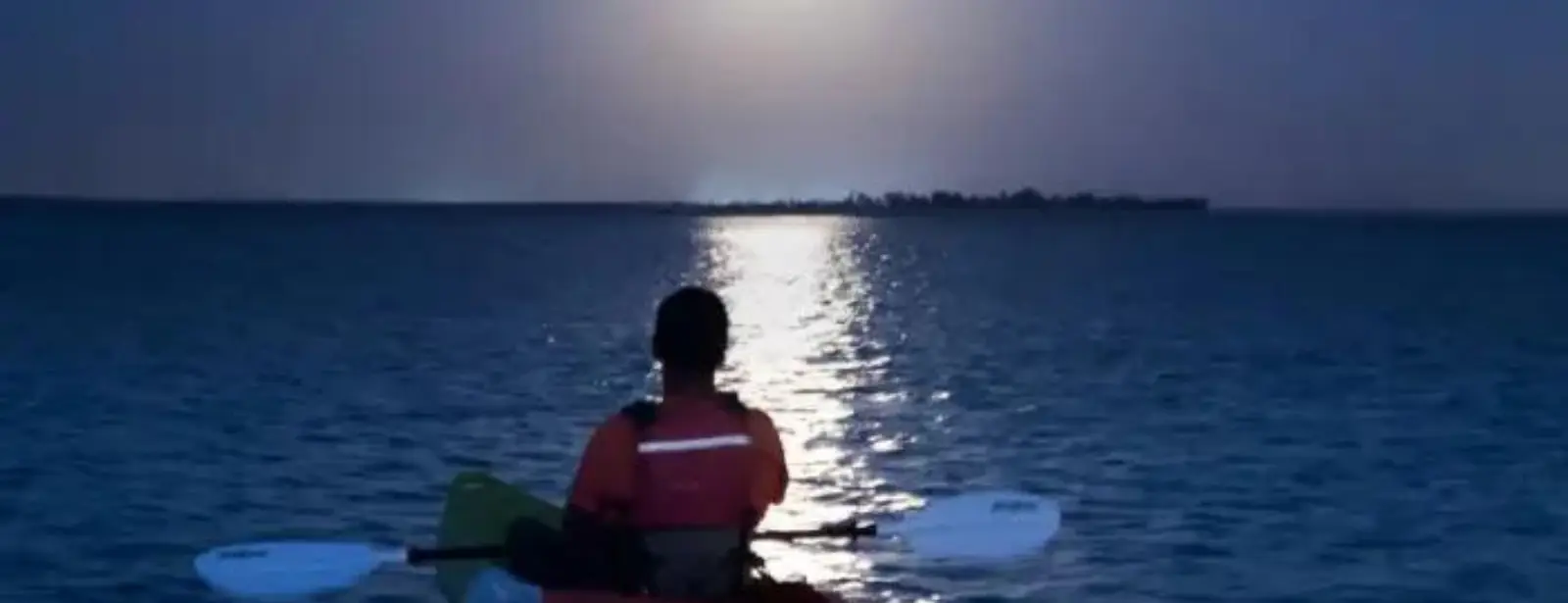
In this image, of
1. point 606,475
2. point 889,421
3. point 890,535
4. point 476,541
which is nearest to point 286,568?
point 476,541

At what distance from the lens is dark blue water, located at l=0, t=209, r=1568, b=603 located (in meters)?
18.4

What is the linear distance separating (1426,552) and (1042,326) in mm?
36207

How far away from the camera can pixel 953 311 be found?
6431 cm

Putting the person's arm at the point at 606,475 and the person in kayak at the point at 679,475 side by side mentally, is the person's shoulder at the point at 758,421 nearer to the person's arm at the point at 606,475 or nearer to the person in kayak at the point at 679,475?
the person in kayak at the point at 679,475

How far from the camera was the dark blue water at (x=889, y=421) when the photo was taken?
1838cm

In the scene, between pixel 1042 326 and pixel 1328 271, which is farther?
pixel 1328 271

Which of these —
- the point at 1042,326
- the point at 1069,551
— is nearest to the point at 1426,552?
the point at 1069,551

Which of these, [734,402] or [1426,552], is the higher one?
[734,402]

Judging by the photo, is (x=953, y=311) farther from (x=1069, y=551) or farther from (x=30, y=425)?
(x=1069, y=551)

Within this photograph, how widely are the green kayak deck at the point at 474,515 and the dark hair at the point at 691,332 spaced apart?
2222mm

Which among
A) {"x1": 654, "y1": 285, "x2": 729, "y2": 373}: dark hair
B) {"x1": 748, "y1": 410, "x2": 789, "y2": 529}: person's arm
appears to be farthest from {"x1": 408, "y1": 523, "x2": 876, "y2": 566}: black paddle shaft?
{"x1": 654, "y1": 285, "x2": 729, "y2": 373}: dark hair

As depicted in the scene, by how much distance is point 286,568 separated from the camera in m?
10.4

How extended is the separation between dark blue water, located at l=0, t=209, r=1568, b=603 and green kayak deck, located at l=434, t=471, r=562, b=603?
513cm

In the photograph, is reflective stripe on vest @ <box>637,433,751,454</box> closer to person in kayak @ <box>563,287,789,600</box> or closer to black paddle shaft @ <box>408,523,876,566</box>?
person in kayak @ <box>563,287,789,600</box>
